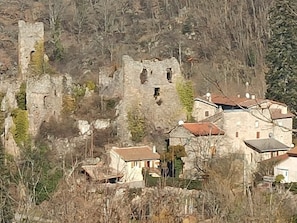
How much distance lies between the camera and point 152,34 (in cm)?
4575

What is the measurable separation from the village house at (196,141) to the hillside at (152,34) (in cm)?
808

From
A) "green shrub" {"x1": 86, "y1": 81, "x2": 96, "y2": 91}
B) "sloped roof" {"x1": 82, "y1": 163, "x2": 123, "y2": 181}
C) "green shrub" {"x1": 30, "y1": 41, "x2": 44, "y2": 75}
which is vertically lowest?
"sloped roof" {"x1": 82, "y1": 163, "x2": 123, "y2": 181}

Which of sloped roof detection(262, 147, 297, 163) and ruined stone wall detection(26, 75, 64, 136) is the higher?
ruined stone wall detection(26, 75, 64, 136)

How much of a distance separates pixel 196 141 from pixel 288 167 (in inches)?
126

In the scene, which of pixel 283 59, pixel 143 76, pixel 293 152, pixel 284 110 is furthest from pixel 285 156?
pixel 283 59

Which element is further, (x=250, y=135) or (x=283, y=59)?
(x=283, y=59)

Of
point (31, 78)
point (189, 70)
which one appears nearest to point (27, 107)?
point (31, 78)

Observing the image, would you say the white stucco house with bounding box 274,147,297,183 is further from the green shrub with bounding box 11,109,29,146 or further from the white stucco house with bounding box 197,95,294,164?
the green shrub with bounding box 11,109,29,146

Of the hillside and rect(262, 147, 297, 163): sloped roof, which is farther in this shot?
the hillside

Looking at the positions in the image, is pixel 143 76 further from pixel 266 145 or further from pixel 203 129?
pixel 266 145

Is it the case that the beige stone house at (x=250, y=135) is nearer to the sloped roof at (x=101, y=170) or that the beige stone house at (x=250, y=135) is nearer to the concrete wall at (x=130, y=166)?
the concrete wall at (x=130, y=166)

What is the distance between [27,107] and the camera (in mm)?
28453

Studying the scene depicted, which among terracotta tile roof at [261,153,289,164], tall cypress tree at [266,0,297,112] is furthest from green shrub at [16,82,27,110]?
tall cypress tree at [266,0,297,112]

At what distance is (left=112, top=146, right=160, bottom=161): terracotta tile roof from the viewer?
85.0ft
